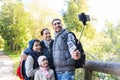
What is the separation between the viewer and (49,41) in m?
4.18

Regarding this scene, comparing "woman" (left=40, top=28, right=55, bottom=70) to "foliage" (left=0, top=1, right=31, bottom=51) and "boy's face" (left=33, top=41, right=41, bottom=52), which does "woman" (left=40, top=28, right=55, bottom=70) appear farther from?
"foliage" (left=0, top=1, right=31, bottom=51)

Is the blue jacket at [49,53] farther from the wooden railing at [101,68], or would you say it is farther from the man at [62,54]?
the wooden railing at [101,68]

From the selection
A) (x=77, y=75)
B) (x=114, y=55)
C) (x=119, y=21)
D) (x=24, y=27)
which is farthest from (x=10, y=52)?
(x=77, y=75)

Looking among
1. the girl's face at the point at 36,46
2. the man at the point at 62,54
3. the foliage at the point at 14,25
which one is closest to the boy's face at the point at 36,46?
the girl's face at the point at 36,46

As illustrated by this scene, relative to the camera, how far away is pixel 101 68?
372 cm

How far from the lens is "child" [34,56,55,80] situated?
159 inches

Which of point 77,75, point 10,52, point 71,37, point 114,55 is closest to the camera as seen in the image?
point 71,37

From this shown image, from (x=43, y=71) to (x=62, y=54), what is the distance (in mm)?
381

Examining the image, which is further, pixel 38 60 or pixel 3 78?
pixel 3 78

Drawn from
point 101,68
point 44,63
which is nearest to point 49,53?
point 44,63

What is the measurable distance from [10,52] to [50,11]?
5.12 meters

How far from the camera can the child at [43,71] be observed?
4043 mm

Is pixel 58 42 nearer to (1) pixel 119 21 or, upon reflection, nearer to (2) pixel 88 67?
(2) pixel 88 67

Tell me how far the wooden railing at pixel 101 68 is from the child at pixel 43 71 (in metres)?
0.44
